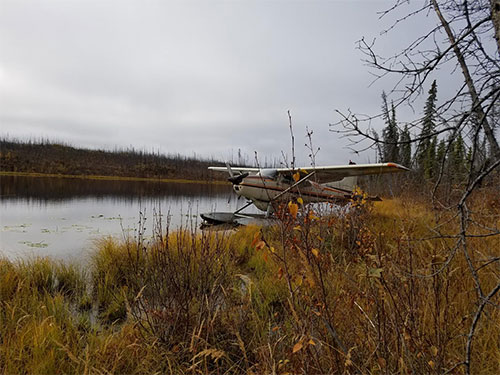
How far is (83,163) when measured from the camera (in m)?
51.7

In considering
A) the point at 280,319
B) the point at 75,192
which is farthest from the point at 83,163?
the point at 280,319

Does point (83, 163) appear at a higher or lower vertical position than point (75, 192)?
higher

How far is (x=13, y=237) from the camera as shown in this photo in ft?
19.2

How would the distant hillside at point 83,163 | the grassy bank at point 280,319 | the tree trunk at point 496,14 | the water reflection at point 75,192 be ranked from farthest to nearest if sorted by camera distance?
the distant hillside at point 83,163, the water reflection at point 75,192, the grassy bank at point 280,319, the tree trunk at point 496,14

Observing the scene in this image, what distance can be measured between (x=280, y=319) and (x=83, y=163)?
196 ft

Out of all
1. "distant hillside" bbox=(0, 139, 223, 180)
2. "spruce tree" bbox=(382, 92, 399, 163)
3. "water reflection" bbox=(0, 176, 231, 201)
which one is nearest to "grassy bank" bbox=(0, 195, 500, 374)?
"spruce tree" bbox=(382, 92, 399, 163)

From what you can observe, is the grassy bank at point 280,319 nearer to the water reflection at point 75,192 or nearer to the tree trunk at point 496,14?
Result: the tree trunk at point 496,14

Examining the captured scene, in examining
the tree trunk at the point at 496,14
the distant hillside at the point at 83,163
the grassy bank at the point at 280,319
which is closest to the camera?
the tree trunk at the point at 496,14

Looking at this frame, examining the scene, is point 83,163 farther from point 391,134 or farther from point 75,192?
point 391,134

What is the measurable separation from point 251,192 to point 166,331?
7.56 meters

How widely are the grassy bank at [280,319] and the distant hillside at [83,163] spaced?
46730 mm

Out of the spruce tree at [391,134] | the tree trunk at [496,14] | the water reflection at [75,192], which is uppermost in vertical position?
the tree trunk at [496,14]

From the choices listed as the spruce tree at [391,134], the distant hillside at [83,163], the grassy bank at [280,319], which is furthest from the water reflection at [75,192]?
the distant hillside at [83,163]

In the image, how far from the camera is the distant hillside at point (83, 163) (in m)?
43.3
